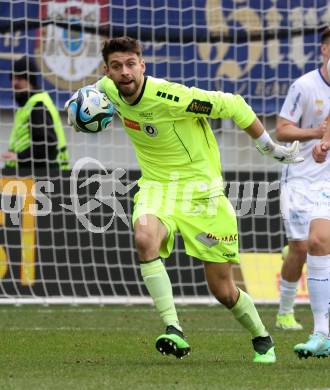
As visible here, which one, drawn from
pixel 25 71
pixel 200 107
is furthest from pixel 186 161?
pixel 25 71

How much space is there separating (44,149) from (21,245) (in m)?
1.29

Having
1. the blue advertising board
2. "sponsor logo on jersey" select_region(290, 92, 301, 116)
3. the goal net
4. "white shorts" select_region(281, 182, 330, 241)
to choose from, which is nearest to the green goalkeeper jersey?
"white shorts" select_region(281, 182, 330, 241)

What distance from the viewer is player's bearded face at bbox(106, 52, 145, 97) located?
6.76m

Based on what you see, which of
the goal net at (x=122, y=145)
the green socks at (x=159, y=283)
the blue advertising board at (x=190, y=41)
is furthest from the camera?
the blue advertising board at (x=190, y=41)

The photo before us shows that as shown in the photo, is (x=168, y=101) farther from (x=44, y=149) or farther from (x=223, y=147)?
(x=223, y=147)

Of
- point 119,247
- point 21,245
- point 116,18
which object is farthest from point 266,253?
point 116,18

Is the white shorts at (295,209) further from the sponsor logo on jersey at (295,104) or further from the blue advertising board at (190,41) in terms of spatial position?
the blue advertising board at (190,41)

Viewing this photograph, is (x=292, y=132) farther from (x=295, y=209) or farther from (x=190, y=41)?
(x=190, y=41)

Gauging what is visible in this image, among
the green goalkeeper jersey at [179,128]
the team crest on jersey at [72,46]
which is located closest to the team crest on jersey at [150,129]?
the green goalkeeper jersey at [179,128]

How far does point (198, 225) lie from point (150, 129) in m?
0.64

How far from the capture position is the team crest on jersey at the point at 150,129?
6906mm

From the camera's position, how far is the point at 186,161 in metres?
6.96

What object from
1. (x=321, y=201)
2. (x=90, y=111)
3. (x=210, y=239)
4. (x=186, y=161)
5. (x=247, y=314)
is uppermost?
(x=90, y=111)

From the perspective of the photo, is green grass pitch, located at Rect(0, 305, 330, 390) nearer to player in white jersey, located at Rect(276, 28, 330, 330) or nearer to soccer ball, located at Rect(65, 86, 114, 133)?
player in white jersey, located at Rect(276, 28, 330, 330)
